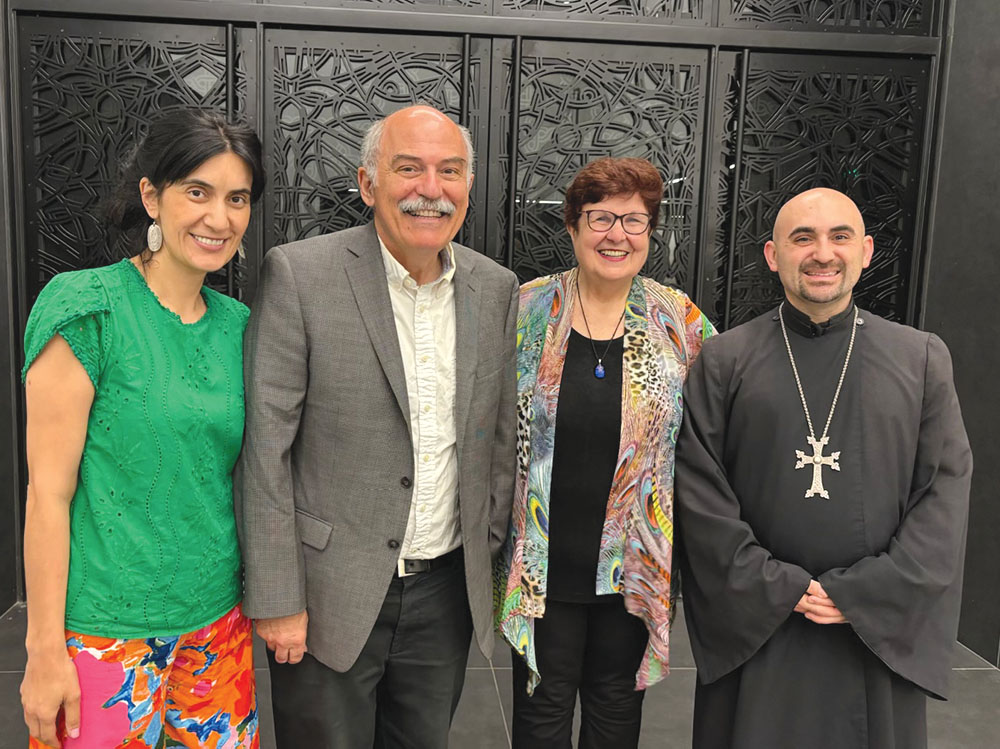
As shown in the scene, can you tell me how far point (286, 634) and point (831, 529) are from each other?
1290 mm

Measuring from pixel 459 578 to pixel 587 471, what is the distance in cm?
41

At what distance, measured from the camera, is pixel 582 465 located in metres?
1.96

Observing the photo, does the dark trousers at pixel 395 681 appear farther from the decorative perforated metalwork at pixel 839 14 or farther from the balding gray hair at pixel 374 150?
the decorative perforated metalwork at pixel 839 14

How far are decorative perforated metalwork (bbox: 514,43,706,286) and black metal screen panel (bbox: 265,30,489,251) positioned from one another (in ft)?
0.94

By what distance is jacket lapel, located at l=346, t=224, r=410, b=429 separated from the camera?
65.8 inches

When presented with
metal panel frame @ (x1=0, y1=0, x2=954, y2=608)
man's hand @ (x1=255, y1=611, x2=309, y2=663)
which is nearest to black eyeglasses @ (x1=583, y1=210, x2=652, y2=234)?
man's hand @ (x1=255, y1=611, x2=309, y2=663)

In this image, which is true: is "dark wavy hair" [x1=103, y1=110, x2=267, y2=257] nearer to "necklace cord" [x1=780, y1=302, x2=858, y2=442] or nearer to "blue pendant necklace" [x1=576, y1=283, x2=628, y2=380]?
"blue pendant necklace" [x1=576, y1=283, x2=628, y2=380]

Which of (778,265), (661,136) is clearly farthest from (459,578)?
(661,136)

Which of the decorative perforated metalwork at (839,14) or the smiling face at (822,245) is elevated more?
the decorative perforated metalwork at (839,14)

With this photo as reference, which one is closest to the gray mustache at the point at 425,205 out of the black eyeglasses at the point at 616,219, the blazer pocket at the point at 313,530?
the black eyeglasses at the point at 616,219

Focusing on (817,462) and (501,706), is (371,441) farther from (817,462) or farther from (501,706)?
(501,706)

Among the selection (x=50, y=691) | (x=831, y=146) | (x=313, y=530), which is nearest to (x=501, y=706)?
(x=313, y=530)

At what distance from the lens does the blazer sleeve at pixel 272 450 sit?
1.61 metres

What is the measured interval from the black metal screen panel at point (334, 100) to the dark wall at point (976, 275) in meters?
2.27
